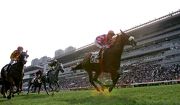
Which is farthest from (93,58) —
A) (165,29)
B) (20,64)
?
(165,29)

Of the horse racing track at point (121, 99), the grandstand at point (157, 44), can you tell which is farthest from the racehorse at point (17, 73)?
the grandstand at point (157, 44)

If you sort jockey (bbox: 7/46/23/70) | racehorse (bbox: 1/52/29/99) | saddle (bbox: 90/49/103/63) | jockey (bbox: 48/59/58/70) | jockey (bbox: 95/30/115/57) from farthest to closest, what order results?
jockey (bbox: 48/59/58/70)
jockey (bbox: 7/46/23/70)
racehorse (bbox: 1/52/29/99)
saddle (bbox: 90/49/103/63)
jockey (bbox: 95/30/115/57)

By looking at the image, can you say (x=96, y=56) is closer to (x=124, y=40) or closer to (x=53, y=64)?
(x=124, y=40)

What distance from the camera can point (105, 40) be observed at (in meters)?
14.2

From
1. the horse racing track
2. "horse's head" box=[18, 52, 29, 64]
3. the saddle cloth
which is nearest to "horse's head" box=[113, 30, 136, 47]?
the saddle cloth

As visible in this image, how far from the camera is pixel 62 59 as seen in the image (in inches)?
4055

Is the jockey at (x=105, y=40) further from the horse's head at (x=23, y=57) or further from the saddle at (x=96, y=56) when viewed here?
the horse's head at (x=23, y=57)

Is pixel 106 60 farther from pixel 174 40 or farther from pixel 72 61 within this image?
pixel 72 61

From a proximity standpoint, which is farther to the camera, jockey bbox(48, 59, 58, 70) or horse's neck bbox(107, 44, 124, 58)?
jockey bbox(48, 59, 58, 70)

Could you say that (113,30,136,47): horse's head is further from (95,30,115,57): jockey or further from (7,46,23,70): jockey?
(7,46,23,70): jockey

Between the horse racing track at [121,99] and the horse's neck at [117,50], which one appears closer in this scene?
the horse racing track at [121,99]

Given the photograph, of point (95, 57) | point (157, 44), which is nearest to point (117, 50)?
point (95, 57)

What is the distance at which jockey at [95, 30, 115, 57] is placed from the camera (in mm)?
13658

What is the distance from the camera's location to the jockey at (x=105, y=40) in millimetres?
13658
